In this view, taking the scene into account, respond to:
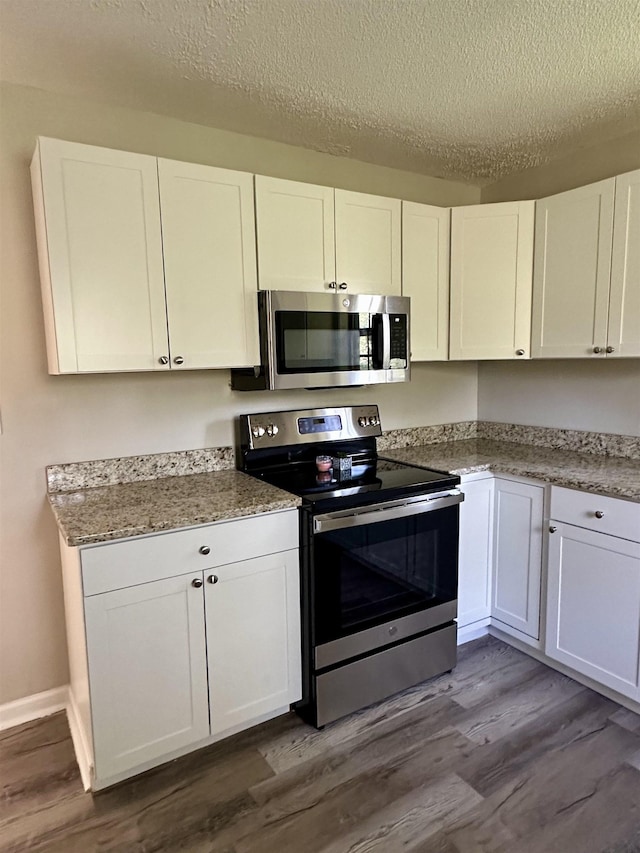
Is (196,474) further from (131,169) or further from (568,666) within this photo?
(568,666)

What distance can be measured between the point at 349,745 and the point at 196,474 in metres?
1.25

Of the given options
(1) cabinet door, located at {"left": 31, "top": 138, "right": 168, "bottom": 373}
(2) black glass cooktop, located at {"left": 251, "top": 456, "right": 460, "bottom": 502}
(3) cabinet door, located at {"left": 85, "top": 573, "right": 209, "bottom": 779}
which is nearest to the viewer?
(3) cabinet door, located at {"left": 85, "top": 573, "right": 209, "bottom": 779}

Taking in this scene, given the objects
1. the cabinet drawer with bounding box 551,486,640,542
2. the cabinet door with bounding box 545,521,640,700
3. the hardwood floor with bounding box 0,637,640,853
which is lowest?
the hardwood floor with bounding box 0,637,640,853

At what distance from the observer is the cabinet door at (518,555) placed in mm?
2379

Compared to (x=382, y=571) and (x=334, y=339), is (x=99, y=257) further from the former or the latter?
(x=382, y=571)

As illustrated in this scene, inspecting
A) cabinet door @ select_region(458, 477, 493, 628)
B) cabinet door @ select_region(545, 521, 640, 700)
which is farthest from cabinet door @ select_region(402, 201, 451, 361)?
cabinet door @ select_region(545, 521, 640, 700)

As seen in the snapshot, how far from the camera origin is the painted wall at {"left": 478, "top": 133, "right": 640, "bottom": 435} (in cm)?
251

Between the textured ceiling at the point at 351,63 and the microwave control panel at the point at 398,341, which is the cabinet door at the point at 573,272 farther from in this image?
the microwave control panel at the point at 398,341

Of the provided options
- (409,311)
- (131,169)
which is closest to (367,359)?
(409,311)

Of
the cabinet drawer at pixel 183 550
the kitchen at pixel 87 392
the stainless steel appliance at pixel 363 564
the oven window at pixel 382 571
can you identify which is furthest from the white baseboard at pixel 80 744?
the oven window at pixel 382 571

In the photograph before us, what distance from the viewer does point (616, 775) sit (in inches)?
71.1

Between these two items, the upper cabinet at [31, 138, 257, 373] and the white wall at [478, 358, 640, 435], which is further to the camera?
the white wall at [478, 358, 640, 435]

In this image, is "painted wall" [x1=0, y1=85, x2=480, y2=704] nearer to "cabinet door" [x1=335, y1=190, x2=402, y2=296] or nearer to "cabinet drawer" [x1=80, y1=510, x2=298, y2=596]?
"cabinet door" [x1=335, y1=190, x2=402, y2=296]

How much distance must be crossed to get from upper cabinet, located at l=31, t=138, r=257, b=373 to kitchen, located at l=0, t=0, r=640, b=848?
0.51ft
